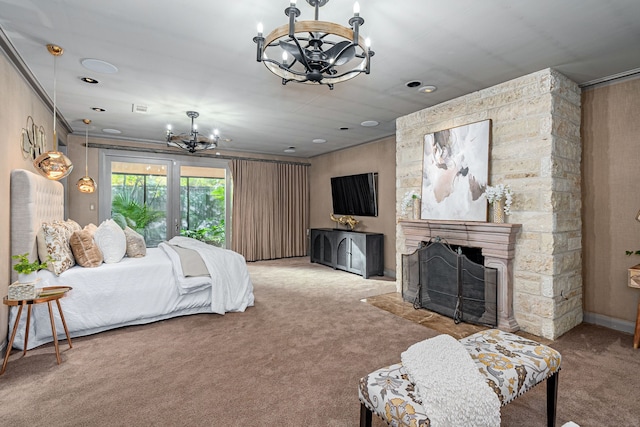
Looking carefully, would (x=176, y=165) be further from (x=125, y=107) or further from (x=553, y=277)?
(x=553, y=277)

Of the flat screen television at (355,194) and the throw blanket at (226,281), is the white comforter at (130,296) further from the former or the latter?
the flat screen television at (355,194)

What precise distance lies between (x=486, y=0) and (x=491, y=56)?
841 mm

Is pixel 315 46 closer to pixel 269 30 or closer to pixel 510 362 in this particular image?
pixel 269 30

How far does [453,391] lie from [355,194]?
5.30 meters

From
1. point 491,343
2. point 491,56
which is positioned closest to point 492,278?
point 491,343

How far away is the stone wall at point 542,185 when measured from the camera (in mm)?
2984

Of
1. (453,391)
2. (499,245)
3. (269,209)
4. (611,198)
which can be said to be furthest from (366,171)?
(453,391)

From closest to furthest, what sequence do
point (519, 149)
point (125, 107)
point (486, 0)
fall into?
point (486, 0) < point (519, 149) < point (125, 107)

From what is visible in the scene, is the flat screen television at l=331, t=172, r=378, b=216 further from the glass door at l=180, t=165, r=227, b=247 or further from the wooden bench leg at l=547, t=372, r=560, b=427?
the wooden bench leg at l=547, t=372, r=560, b=427

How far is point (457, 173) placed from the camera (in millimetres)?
3715

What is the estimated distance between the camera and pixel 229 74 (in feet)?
10.2

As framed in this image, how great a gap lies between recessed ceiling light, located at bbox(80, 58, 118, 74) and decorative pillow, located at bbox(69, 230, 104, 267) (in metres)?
1.61

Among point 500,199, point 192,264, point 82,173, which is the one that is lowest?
point 192,264

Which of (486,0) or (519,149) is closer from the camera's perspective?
(486,0)
